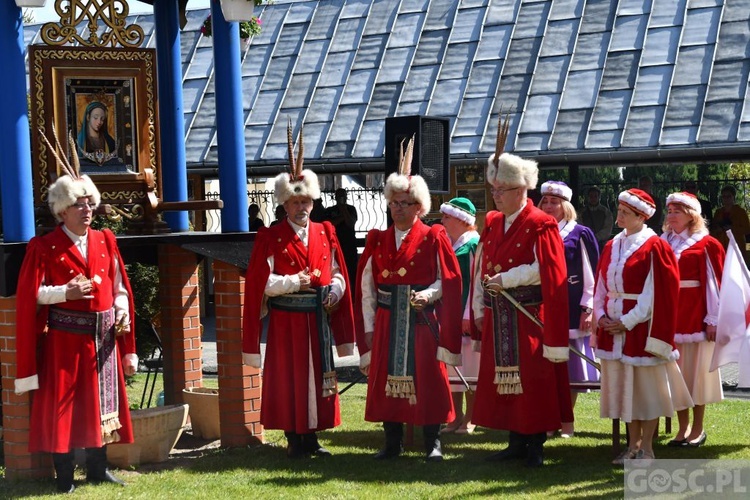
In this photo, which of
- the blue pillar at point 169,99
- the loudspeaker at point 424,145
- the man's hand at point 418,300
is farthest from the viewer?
the loudspeaker at point 424,145

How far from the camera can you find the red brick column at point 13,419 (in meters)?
7.68

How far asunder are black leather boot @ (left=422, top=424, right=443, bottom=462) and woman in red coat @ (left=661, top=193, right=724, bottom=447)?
5.41 ft

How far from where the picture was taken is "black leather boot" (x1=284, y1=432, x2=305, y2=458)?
8211 mm

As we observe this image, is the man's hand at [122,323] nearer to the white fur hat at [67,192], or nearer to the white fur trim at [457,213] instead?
the white fur hat at [67,192]

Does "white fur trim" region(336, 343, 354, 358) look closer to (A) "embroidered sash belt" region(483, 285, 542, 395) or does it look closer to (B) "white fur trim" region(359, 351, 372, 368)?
(B) "white fur trim" region(359, 351, 372, 368)

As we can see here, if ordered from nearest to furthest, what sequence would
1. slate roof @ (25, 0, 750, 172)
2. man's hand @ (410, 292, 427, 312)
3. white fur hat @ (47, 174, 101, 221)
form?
white fur hat @ (47, 174, 101, 221), man's hand @ (410, 292, 427, 312), slate roof @ (25, 0, 750, 172)

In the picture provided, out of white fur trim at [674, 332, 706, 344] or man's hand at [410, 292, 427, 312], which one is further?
white fur trim at [674, 332, 706, 344]

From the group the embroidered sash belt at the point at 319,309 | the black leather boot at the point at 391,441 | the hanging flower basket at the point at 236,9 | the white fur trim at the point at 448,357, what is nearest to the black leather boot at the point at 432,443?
the black leather boot at the point at 391,441

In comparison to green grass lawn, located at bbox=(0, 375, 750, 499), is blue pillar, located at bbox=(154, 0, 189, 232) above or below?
above

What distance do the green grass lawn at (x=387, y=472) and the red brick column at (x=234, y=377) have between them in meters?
0.13

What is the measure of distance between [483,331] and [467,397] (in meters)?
1.69

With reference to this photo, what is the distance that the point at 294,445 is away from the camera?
823cm

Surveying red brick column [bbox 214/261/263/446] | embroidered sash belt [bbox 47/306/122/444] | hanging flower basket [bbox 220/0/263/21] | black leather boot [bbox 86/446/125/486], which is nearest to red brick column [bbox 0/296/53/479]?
black leather boot [bbox 86/446/125/486]

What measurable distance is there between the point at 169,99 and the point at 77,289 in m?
2.71
